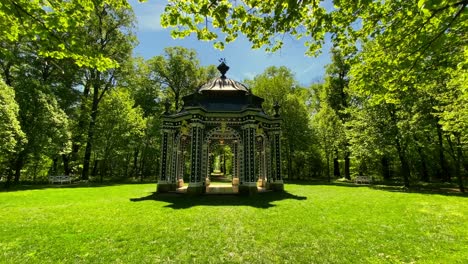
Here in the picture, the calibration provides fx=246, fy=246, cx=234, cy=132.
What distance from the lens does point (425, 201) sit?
12.9 m

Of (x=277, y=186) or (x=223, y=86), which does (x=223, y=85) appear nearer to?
(x=223, y=86)

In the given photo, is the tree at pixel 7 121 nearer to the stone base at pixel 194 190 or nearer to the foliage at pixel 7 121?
the foliage at pixel 7 121

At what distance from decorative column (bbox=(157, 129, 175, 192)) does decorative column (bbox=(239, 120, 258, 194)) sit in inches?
205

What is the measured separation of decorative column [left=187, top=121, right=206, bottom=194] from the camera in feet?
51.6

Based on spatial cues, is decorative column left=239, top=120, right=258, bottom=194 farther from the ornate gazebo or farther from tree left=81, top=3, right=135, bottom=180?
Result: tree left=81, top=3, right=135, bottom=180

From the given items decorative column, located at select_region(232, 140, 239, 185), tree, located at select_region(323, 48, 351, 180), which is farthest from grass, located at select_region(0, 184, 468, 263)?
tree, located at select_region(323, 48, 351, 180)

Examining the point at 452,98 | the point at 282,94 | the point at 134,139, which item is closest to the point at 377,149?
the point at 452,98

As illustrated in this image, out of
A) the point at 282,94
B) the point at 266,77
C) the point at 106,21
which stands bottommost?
the point at 282,94

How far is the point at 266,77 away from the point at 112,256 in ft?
103

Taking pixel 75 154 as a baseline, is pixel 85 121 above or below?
above

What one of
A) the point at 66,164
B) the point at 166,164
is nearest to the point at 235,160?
the point at 166,164

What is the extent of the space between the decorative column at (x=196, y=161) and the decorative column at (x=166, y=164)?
2352 millimetres

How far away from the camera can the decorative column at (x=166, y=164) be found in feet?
56.2

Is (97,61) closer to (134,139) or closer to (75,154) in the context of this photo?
(134,139)
